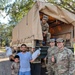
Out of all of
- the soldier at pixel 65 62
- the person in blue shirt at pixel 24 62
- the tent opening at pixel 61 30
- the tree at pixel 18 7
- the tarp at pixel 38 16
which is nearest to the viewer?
the soldier at pixel 65 62

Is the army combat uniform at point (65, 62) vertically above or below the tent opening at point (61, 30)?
below

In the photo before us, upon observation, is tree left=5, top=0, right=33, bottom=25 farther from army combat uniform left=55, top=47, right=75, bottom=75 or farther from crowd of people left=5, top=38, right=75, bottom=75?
army combat uniform left=55, top=47, right=75, bottom=75

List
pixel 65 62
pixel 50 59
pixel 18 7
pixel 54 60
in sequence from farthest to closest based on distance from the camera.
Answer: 1. pixel 18 7
2. pixel 50 59
3. pixel 54 60
4. pixel 65 62

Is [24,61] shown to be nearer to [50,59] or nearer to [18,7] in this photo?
[50,59]

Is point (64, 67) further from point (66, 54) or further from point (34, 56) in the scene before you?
point (34, 56)

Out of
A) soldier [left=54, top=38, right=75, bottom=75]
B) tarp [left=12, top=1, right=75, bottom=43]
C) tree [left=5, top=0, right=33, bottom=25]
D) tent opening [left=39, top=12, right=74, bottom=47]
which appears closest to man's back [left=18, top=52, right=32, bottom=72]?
tarp [left=12, top=1, right=75, bottom=43]

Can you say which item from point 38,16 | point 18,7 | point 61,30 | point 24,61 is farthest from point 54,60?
Answer: point 18,7

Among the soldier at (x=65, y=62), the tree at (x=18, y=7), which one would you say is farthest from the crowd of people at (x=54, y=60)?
the tree at (x=18, y=7)

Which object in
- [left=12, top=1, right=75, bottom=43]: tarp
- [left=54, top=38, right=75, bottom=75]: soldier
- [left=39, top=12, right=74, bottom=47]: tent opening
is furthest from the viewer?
[left=39, top=12, right=74, bottom=47]: tent opening

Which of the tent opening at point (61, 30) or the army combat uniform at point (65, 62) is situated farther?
the tent opening at point (61, 30)

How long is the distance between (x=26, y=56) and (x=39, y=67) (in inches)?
63.1

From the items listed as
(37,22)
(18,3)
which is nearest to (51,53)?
(37,22)

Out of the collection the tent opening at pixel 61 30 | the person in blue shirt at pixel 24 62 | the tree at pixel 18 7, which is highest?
the tree at pixel 18 7

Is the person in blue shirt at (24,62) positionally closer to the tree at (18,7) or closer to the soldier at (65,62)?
the soldier at (65,62)
